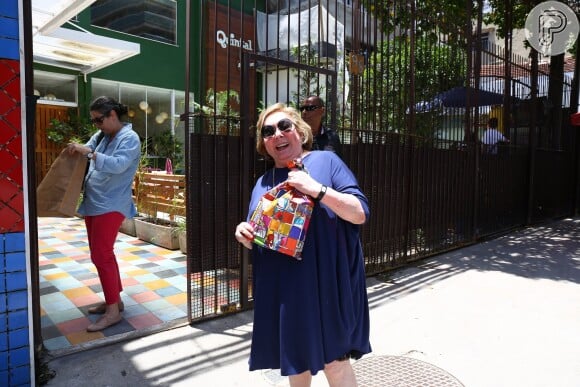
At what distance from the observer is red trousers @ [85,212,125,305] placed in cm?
356

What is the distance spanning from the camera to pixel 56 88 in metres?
11.3

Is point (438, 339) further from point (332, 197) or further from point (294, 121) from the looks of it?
point (294, 121)

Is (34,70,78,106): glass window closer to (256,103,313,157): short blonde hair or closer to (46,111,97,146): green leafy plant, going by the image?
(46,111,97,146): green leafy plant

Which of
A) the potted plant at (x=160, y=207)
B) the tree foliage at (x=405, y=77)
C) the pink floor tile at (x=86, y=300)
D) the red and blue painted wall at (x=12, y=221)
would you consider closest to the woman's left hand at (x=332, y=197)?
the red and blue painted wall at (x=12, y=221)

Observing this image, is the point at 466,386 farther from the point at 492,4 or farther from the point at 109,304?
the point at 492,4

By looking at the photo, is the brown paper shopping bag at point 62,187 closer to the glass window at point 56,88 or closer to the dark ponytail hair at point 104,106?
the dark ponytail hair at point 104,106

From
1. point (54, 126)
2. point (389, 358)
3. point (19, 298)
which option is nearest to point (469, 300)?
point (389, 358)

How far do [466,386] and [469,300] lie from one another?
1872mm

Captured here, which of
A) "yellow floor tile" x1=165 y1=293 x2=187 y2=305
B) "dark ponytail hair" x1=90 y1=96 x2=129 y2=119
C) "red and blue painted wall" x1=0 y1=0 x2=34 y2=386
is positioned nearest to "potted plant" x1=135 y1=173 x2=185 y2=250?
"yellow floor tile" x1=165 y1=293 x2=187 y2=305

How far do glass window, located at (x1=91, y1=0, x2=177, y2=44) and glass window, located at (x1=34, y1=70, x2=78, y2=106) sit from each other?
189 cm

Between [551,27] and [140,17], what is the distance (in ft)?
36.8

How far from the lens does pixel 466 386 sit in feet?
9.55

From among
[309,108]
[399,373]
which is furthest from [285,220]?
[309,108]

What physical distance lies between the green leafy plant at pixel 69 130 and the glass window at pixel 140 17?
10.2 feet
